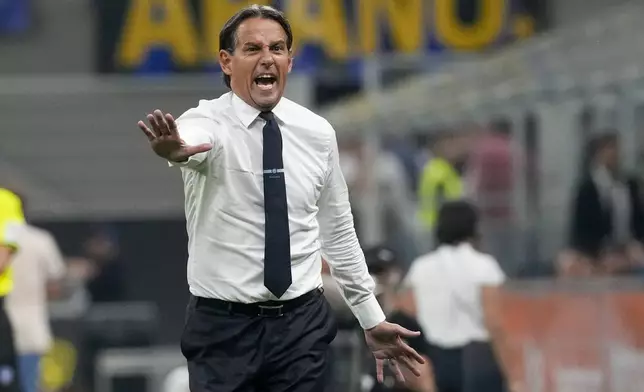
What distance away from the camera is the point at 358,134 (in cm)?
1717

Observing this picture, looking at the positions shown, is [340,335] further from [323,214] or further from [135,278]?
[135,278]

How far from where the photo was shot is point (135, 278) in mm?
19016

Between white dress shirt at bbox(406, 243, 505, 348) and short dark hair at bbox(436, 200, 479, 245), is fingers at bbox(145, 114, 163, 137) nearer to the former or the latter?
white dress shirt at bbox(406, 243, 505, 348)

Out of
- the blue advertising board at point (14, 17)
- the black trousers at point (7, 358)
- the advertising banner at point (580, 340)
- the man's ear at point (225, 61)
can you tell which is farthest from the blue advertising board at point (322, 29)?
the man's ear at point (225, 61)

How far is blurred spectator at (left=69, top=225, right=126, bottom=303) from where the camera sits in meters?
17.8

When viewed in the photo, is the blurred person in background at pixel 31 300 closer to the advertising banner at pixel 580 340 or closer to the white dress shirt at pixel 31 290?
the white dress shirt at pixel 31 290

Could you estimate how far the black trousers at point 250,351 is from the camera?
5531 mm

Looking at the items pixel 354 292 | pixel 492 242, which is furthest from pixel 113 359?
pixel 354 292

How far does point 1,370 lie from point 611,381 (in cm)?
327

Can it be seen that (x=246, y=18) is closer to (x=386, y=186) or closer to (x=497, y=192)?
(x=497, y=192)

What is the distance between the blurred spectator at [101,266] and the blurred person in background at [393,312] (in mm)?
8592

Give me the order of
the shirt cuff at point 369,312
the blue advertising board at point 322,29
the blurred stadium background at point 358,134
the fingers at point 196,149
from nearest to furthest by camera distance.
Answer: the fingers at point 196,149 < the shirt cuff at point 369,312 < the blurred stadium background at point 358,134 < the blue advertising board at point 322,29

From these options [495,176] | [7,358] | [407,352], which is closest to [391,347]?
[407,352]

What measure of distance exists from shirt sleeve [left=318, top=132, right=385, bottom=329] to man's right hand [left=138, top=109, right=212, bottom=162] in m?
0.73
